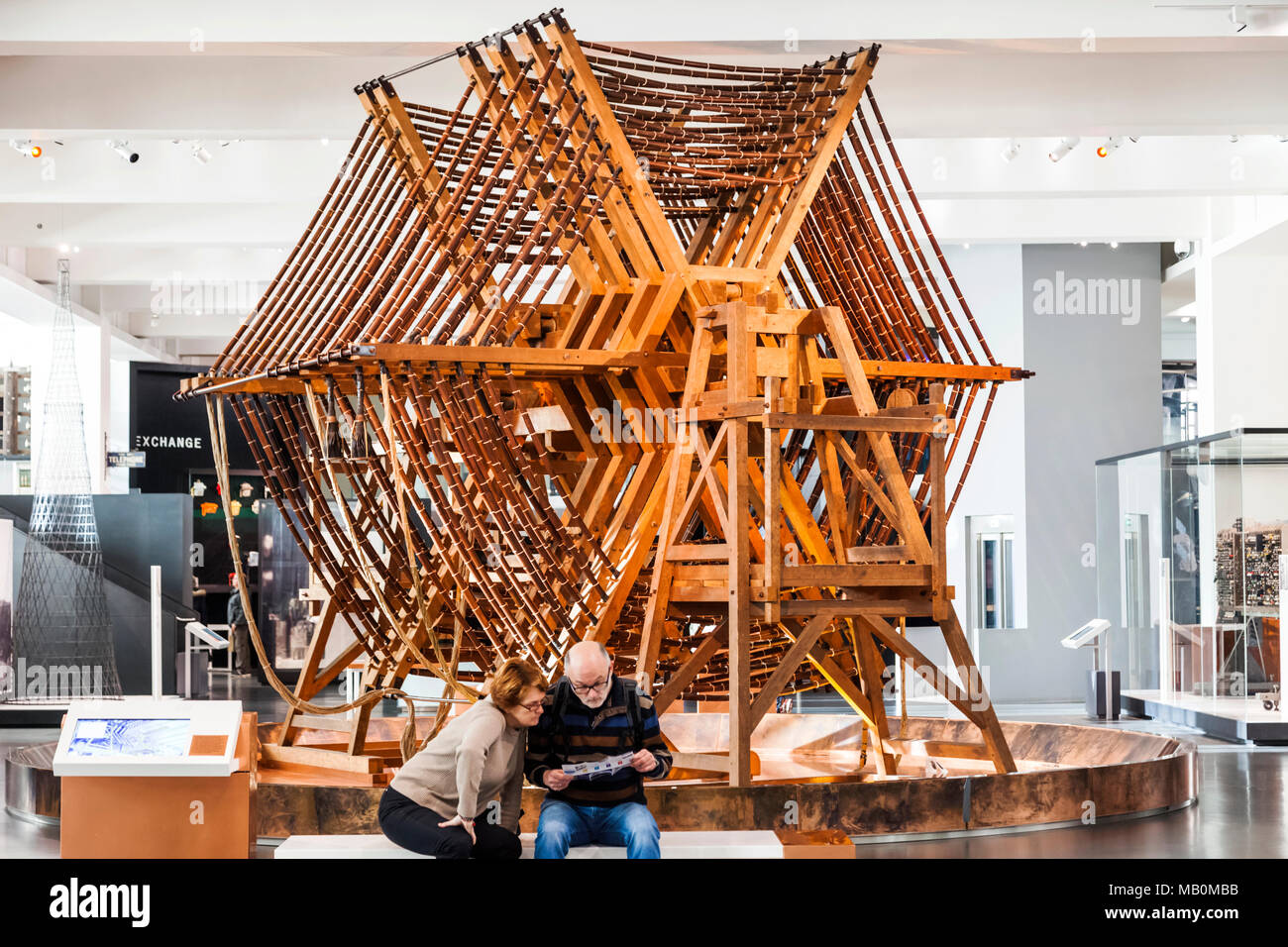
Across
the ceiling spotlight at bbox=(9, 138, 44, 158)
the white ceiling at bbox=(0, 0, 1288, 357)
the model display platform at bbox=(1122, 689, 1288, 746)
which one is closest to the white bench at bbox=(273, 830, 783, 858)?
the white ceiling at bbox=(0, 0, 1288, 357)

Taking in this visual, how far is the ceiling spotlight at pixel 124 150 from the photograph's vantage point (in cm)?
1224

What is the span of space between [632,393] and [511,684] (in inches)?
94.2

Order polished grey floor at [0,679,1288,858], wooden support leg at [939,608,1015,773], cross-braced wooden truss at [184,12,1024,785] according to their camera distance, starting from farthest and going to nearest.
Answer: wooden support leg at [939,608,1015,773], cross-braced wooden truss at [184,12,1024,785], polished grey floor at [0,679,1288,858]

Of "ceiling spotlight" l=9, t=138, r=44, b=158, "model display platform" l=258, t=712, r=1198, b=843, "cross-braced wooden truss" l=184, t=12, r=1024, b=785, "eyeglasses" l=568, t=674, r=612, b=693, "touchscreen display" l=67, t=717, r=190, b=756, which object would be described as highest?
"ceiling spotlight" l=9, t=138, r=44, b=158

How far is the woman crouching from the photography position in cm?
547

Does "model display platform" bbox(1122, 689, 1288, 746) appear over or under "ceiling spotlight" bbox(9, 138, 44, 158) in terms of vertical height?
under

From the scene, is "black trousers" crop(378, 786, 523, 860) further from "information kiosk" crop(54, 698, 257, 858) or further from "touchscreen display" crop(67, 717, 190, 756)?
"touchscreen display" crop(67, 717, 190, 756)

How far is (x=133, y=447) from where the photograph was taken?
Result: 19625 mm

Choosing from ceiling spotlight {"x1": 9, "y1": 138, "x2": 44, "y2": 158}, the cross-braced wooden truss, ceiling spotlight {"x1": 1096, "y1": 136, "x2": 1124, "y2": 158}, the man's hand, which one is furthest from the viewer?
ceiling spotlight {"x1": 1096, "y1": 136, "x2": 1124, "y2": 158}

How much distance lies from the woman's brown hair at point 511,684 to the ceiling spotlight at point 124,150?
25.8 ft

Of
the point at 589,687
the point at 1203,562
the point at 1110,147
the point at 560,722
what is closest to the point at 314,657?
the point at 560,722

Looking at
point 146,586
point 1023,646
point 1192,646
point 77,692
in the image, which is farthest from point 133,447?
point 1192,646

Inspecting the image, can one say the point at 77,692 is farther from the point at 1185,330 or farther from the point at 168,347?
the point at 1185,330

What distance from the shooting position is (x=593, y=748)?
19.3ft
